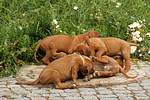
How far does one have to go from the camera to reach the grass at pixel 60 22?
6.46 meters

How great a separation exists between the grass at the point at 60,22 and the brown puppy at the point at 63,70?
1.31 meters

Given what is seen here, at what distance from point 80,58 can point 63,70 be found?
1.35 feet

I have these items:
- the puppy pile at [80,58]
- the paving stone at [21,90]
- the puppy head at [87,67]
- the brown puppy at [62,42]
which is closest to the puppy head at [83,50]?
the puppy pile at [80,58]

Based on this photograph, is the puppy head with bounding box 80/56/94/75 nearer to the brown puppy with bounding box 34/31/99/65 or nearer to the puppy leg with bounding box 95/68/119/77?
the puppy leg with bounding box 95/68/119/77

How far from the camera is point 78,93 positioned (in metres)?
4.60

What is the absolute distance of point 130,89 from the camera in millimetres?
4863

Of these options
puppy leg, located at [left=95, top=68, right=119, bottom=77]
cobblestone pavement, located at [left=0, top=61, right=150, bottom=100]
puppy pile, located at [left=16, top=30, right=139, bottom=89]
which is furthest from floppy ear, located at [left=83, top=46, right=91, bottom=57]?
cobblestone pavement, located at [left=0, top=61, right=150, bottom=100]

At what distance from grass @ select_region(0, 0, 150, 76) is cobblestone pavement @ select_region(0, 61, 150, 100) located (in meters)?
1.19

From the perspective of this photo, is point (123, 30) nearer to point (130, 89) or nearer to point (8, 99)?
point (130, 89)

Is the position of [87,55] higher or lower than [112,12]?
lower

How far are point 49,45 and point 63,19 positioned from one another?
173cm

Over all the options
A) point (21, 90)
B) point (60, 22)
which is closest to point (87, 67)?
point (21, 90)

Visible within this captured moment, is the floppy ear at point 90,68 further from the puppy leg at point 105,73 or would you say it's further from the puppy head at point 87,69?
the puppy leg at point 105,73

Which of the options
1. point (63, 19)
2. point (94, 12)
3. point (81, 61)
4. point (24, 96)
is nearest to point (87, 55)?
point (81, 61)
